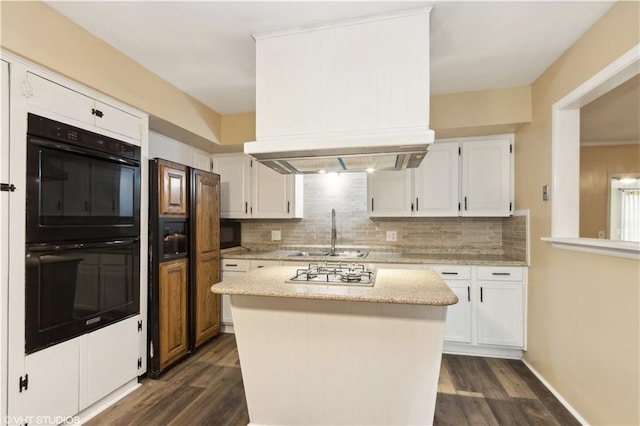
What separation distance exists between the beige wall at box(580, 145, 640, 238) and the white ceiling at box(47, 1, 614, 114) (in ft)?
8.52

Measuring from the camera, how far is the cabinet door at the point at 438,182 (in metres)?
3.20

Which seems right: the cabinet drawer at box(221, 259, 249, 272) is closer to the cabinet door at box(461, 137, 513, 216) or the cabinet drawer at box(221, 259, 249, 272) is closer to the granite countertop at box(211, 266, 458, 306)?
the granite countertop at box(211, 266, 458, 306)

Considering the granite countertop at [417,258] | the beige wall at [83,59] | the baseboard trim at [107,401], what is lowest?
the baseboard trim at [107,401]

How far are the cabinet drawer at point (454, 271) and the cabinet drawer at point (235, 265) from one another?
195 cm

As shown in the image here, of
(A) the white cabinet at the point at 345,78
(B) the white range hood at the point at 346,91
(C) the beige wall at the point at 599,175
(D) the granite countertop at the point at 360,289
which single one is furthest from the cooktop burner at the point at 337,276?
(C) the beige wall at the point at 599,175

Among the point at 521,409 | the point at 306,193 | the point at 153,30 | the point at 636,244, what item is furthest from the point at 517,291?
the point at 153,30

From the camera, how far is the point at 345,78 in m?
1.86

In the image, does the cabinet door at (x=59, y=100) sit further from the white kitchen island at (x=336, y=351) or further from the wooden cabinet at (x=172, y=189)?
the white kitchen island at (x=336, y=351)

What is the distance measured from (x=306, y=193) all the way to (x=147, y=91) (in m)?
2.01

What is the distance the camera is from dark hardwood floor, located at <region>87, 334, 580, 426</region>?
1.99 m

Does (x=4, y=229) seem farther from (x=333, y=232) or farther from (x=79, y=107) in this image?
(x=333, y=232)

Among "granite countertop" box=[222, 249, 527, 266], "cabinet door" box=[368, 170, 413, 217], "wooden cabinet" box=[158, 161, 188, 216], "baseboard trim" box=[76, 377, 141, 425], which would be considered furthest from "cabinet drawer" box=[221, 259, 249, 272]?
"cabinet door" box=[368, 170, 413, 217]

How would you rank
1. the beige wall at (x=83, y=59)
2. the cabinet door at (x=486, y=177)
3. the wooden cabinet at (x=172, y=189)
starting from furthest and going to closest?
1. the cabinet door at (x=486, y=177)
2. the wooden cabinet at (x=172, y=189)
3. the beige wall at (x=83, y=59)

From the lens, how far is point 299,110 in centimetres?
194
